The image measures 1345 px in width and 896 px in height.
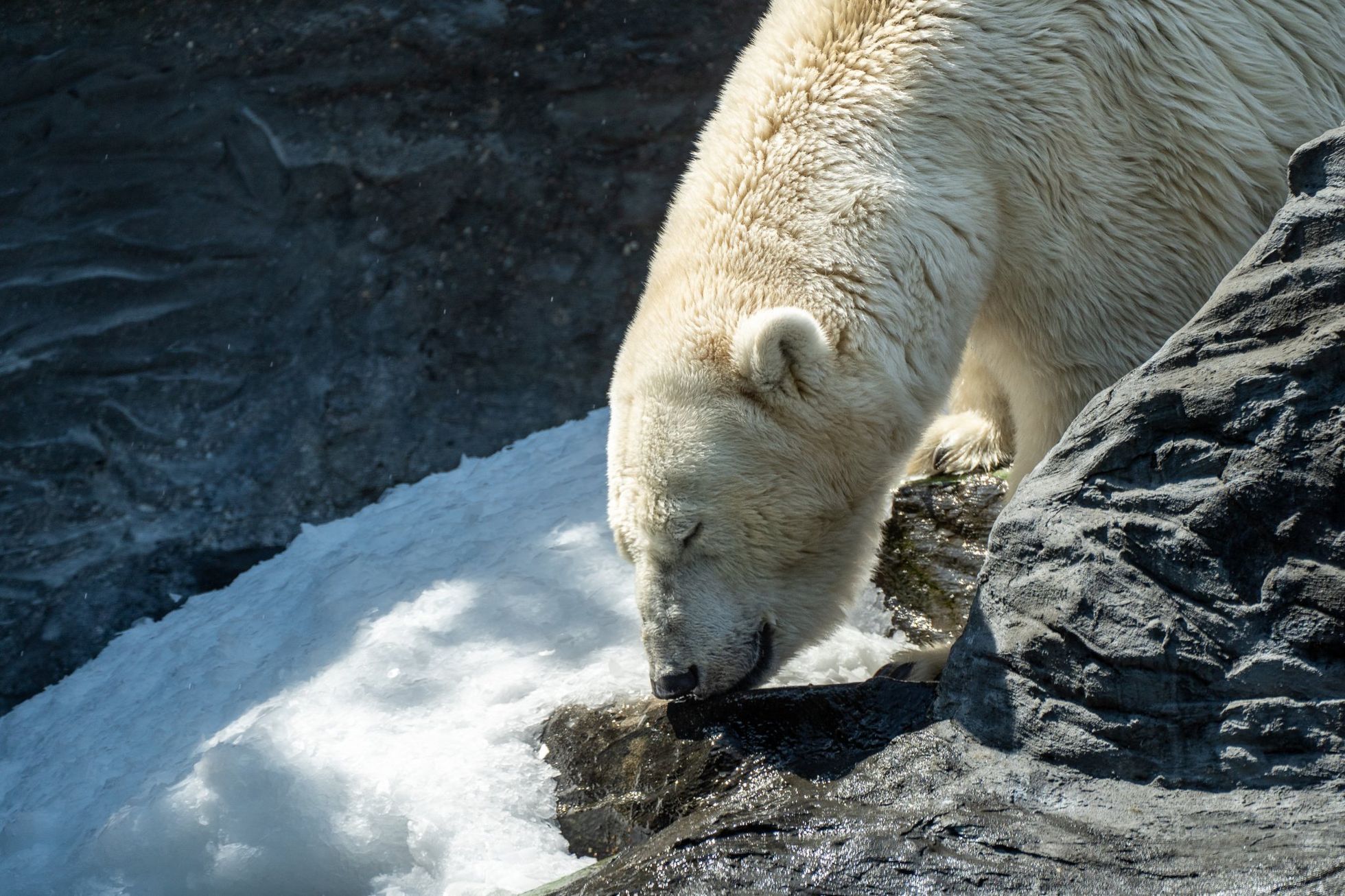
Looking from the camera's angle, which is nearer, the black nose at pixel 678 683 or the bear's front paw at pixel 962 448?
the black nose at pixel 678 683

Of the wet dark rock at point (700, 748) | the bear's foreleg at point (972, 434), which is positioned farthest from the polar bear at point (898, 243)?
the bear's foreleg at point (972, 434)

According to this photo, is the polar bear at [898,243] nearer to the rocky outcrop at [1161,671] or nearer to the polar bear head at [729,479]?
the polar bear head at [729,479]

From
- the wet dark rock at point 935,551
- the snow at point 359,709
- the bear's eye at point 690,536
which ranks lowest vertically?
the snow at point 359,709

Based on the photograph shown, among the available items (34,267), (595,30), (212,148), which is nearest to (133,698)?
(34,267)

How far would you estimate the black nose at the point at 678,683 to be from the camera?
12.1ft

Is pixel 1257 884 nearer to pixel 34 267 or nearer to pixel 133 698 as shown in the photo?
pixel 133 698

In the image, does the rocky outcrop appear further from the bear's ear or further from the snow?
the snow

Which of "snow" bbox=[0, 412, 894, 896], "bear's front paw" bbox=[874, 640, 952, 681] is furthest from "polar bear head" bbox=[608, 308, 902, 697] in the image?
"snow" bbox=[0, 412, 894, 896]

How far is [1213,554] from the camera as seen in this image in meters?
2.70

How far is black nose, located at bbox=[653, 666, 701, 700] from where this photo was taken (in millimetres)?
3678

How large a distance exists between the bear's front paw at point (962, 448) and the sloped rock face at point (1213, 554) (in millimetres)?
2299

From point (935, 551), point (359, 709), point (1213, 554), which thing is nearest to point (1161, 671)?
point (1213, 554)

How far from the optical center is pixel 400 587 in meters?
5.46

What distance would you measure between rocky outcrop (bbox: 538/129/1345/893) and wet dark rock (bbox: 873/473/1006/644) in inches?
65.5
